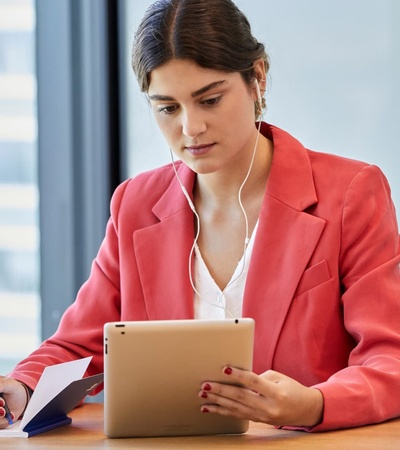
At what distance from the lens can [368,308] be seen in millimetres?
2211

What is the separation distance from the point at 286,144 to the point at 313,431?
778mm

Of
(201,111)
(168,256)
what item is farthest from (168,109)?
(168,256)

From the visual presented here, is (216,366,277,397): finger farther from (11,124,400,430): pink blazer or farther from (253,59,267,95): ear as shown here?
(253,59,267,95): ear

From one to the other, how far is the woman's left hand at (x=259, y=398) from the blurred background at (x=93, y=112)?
1550mm

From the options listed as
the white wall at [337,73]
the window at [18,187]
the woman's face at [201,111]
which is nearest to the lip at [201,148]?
the woman's face at [201,111]

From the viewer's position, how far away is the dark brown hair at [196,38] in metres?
2.25

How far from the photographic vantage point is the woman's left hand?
6.20 ft

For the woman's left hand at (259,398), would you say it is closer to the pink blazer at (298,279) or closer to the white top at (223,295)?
the pink blazer at (298,279)

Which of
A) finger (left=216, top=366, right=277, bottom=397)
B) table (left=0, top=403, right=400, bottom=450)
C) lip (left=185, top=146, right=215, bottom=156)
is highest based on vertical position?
lip (left=185, top=146, right=215, bottom=156)

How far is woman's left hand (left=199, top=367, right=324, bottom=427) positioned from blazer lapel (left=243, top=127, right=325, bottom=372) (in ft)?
1.22

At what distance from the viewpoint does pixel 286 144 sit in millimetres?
2498

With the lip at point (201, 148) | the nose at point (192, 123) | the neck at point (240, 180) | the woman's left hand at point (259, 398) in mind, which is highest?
the nose at point (192, 123)

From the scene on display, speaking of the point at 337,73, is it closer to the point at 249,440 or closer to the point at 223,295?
the point at 223,295

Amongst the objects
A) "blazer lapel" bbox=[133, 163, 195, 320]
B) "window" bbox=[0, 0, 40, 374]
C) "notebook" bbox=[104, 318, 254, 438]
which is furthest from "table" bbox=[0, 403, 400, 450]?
"window" bbox=[0, 0, 40, 374]
